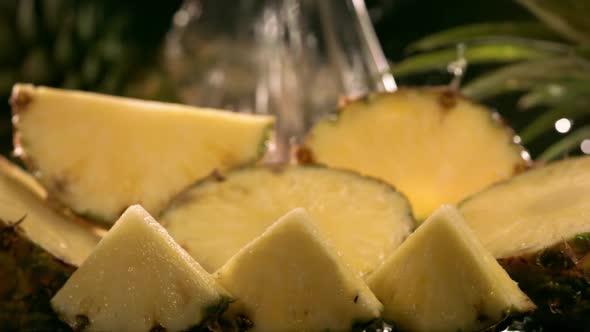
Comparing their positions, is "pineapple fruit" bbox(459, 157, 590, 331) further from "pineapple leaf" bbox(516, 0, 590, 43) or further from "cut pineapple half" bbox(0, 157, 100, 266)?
"pineapple leaf" bbox(516, 0, 590, 43)

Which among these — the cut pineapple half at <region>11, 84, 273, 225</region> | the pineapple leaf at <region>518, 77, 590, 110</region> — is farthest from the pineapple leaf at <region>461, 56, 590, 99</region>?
the cut pineapple half at <region>11, 84, 273, 225</region>

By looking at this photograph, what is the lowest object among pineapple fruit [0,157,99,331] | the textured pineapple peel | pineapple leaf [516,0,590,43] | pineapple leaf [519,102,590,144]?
pineapple leaf [519,102,590,144]

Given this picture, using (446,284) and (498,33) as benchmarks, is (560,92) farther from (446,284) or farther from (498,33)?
(446,284)

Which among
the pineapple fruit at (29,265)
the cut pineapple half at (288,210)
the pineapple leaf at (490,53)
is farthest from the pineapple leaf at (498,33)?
the pineapple fruit at (29,265)

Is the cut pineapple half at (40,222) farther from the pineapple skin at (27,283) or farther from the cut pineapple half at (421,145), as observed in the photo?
the cut pineapple half at (421,145)

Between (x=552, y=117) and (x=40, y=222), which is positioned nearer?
(x=40, y=222)

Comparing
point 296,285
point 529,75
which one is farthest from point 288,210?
point 529,75

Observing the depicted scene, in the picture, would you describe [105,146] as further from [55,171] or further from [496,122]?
[496,122]
